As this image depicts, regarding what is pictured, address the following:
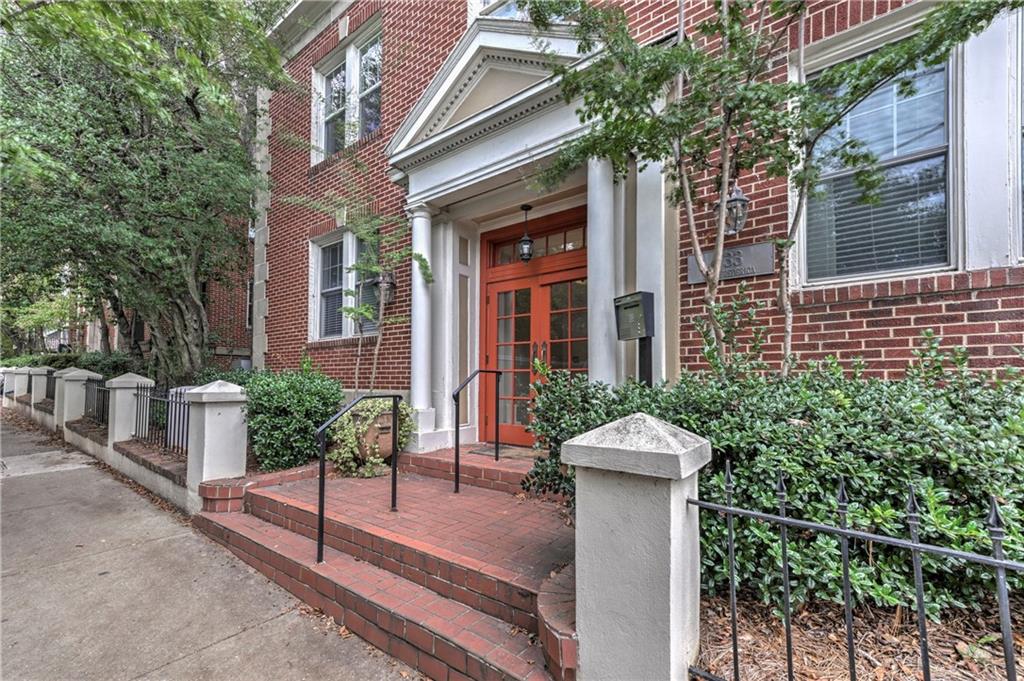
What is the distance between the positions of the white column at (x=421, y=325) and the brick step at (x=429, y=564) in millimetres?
1687

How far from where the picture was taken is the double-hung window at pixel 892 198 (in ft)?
10.1

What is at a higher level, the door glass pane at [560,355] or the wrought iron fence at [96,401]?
the door glass pane at [560,355]

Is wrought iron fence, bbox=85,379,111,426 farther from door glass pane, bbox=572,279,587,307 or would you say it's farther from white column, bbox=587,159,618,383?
white column, bbox=587,159,618,383

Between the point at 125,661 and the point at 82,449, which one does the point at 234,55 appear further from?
the point at 125,661

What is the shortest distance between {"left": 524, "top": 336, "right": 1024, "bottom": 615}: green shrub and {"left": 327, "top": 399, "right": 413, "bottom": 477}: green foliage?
3.46m

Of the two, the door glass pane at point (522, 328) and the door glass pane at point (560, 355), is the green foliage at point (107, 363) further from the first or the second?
the door glass pane at point (560, 355)

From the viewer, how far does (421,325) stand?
5.36 meters

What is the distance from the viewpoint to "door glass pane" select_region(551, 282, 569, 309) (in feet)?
16.9

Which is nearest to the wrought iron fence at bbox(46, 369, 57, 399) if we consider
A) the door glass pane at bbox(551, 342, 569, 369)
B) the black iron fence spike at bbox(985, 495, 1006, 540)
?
the door glass pane at bbox(551, 342, 569, 369)

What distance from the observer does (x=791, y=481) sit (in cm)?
196

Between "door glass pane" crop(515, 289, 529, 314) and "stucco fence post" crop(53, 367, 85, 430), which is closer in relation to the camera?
"door glass pane" crop(515, 289, 529, 314)

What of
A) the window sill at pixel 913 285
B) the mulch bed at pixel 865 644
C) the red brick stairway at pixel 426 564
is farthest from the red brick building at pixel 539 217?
the mulch bed at pixel 865 644

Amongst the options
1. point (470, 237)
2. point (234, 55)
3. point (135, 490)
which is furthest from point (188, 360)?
point (470, 237)

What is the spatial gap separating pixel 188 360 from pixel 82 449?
2060mm
